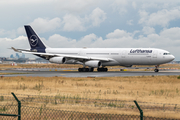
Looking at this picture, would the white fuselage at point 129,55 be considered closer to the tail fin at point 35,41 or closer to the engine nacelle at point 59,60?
the engine nacelle at point 59,60

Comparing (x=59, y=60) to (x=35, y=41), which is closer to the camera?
(x=59, y=60)

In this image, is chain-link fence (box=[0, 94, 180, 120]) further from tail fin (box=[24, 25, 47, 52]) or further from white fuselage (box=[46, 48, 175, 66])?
tail fin (box=[24, 25, 47, 52])

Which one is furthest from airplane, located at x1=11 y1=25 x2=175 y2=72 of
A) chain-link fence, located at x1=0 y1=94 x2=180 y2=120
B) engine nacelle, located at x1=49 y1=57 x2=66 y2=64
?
chain-link fence, located at x1=0 y1=94 x2=180 y2=120

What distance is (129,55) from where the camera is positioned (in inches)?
1929

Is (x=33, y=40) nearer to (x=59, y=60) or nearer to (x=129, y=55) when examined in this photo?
(x=59, y=60)

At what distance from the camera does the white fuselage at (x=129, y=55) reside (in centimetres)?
4731

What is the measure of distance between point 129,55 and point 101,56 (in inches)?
255

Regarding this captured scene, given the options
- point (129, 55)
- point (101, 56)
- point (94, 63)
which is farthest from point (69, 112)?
point (101, 56)

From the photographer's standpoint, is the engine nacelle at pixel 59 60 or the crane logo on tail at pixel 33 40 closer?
the engine nacelle at pixel 59 60

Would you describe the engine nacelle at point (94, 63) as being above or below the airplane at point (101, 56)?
below

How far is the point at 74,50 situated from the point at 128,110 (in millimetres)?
43000

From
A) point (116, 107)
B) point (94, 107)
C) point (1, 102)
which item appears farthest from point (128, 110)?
point (1, 102)

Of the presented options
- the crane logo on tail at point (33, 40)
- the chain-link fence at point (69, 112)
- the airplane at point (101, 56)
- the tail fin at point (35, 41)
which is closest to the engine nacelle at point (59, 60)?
the airplane at point (101, 56)

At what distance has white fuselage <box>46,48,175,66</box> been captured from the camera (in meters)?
47.3
